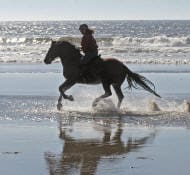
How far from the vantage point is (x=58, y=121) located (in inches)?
484

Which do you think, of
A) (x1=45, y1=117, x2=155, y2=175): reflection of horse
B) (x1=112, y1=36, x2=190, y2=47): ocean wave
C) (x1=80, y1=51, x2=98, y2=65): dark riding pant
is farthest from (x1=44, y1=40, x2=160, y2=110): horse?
(x1=112, y1=36, x2=190, y2=47): ocean wave

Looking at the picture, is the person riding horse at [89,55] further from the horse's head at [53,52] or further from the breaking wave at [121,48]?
the breaking wave at [121,48]

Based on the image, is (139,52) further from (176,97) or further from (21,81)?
(176,97)

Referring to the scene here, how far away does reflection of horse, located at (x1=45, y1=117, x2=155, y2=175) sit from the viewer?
786cm

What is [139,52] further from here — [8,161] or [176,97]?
[8,161]

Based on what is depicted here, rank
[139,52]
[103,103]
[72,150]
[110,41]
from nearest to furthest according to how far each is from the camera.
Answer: [72,150] < [103,103] < [139,52] < [110,41]

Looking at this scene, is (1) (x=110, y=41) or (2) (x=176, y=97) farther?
(1) (x=110, y=41)

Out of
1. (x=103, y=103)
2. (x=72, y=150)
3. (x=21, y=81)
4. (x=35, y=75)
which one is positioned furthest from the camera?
(x=35, y=75)

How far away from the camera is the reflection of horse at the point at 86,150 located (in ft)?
25.8

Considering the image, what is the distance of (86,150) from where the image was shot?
9.11 metres

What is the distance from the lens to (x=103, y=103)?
1453cm

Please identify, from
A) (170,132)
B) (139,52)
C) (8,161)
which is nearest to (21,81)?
(170,132)

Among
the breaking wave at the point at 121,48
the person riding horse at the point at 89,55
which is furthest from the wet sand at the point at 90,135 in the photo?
the breaking wave at the point at 121,48

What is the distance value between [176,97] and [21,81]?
6.32m
